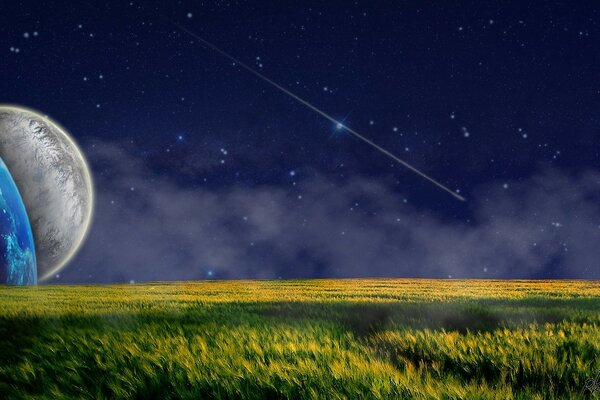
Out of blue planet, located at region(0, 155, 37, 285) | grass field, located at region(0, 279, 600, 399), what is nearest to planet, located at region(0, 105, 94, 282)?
blue planet, located at region(0, 155, 37, 285)

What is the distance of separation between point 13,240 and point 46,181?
24.8ft

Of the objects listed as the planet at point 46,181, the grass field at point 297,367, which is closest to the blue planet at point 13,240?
the planet at point 46,181

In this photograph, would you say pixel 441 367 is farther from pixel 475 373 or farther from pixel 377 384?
pixel 377 384

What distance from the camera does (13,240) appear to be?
63.3ft

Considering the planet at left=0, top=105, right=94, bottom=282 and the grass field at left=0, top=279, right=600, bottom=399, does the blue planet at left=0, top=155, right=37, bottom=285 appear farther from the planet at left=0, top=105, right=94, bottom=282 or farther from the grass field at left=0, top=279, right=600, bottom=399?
the grass field at left=0, top=279, right=600, bottom=399

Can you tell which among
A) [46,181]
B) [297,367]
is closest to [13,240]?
[46,181]

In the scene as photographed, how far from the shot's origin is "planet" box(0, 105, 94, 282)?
2516 centimetres

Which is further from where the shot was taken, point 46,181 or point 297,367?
point 46,181

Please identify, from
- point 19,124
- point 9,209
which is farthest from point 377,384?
point 19,124

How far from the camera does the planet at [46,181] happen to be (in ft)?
82.5

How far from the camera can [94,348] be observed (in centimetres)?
583

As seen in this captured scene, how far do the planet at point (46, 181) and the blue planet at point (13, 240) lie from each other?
126 inches

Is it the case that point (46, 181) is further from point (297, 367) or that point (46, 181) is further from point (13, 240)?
point (297, 367)

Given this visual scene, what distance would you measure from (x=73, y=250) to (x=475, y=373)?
30.6m
